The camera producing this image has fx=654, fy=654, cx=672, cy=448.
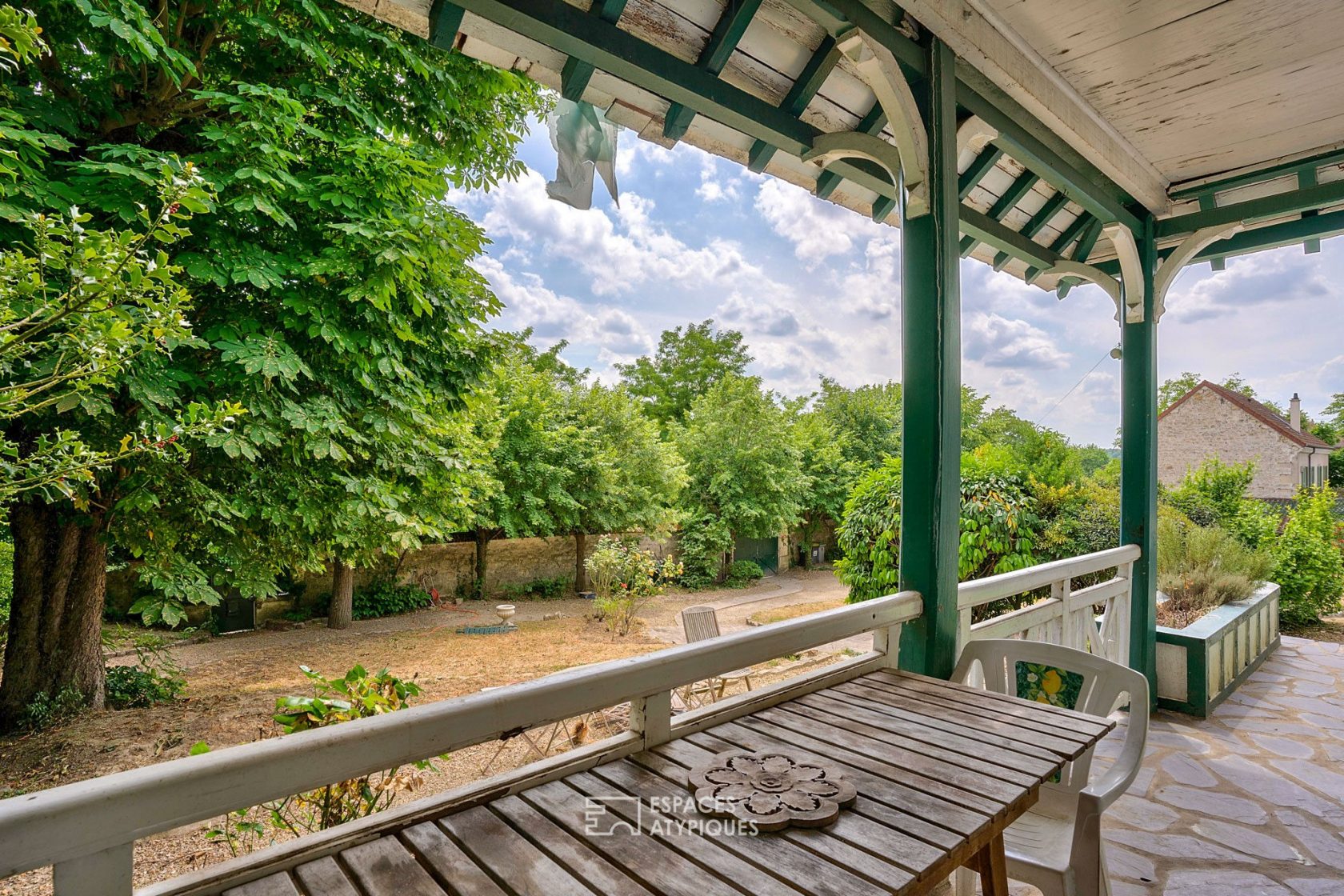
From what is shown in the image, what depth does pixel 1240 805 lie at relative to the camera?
2207 mm

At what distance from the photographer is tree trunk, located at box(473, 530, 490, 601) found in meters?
→ 10.5

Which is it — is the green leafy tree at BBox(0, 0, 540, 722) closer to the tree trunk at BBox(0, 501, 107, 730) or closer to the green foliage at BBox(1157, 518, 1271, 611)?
the tree trunk at BBox(0, 501, 107, 730)

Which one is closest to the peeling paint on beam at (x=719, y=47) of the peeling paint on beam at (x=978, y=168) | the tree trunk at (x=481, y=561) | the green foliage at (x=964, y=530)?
the peeling paint on beam at (x=978, y=168)

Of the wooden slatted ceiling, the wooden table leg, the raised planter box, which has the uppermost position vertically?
the wooden slatted ceiling

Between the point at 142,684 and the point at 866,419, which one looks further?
the point at 866,419

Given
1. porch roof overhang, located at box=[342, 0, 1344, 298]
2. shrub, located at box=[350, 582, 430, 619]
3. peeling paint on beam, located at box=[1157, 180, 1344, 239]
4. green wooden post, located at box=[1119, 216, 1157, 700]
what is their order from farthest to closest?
shrub, located at box=[350, 582, 430, 619] < green wooden post, located at box=[1119, 216, 1157, 700] < peeling paint on beam, located at box=[1157, 180, 1344, 239] < porch roof overhang, located at box=[342, 0, 1344, 298]

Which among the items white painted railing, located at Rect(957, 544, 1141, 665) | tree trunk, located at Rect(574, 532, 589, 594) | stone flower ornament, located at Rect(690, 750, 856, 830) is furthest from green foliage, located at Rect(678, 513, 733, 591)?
stone flower ornament, located at Rect(690, 750, 856, 830)

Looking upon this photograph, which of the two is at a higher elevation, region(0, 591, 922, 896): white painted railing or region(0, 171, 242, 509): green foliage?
region(0, 171, 242, 509): green foliage

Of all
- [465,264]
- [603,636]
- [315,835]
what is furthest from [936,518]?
[603,636]

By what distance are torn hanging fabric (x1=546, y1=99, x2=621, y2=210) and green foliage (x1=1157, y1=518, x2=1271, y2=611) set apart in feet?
12.0

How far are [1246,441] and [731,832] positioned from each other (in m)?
21.3

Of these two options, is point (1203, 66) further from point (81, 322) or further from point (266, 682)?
point (266, 682)

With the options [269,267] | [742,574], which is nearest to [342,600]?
[269,267]

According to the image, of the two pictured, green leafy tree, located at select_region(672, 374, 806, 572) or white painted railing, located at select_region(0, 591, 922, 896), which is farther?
green leafy tree, located at select_region(672, 374, 806, 572)
